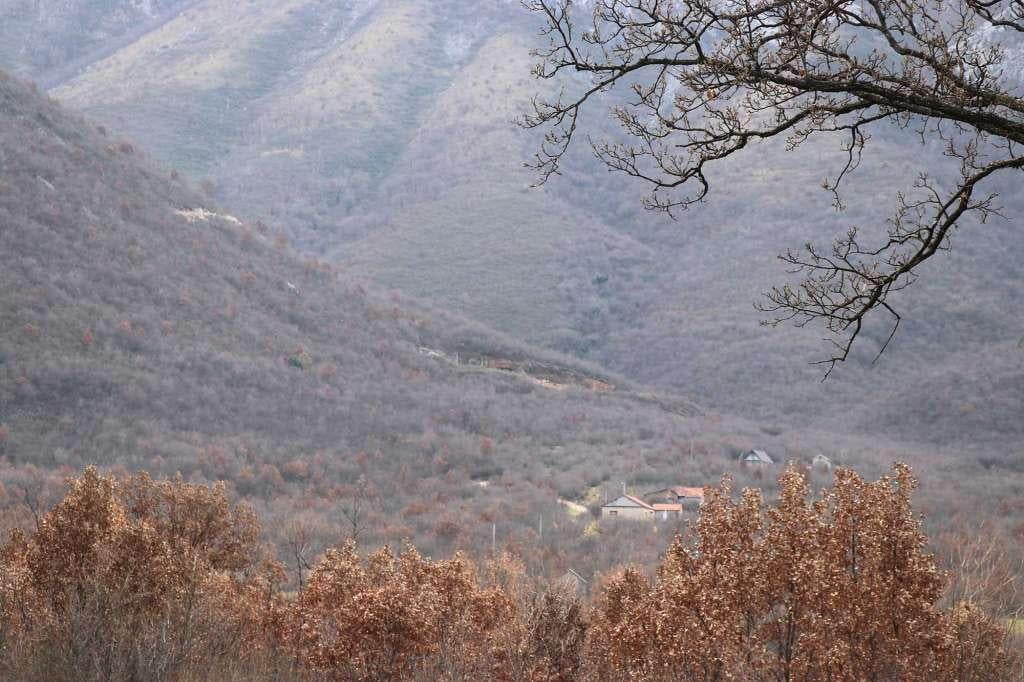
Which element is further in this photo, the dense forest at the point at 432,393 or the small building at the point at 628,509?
the small building at the point at 628,509

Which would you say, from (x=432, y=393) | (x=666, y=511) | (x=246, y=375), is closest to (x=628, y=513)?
(x=666, y=511)

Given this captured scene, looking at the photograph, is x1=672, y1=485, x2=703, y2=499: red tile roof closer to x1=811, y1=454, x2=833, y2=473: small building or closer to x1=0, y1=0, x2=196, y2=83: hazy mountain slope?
x1=811, y1=454, x2=833, y2=473: small building

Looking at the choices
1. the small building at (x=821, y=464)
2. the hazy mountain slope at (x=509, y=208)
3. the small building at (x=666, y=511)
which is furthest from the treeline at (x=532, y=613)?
the hazy mountain slope at (x=509, y=208)

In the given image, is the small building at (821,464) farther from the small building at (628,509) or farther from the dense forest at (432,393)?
the small building at (628,509)

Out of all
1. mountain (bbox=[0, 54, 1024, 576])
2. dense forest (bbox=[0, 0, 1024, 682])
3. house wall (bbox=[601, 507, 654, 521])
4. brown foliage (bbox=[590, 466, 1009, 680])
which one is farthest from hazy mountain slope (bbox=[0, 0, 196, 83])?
brown foliage (bbox=[590, 466, 1009, 680])

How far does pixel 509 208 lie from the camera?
316 feet

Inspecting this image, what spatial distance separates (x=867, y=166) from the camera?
99.1 m

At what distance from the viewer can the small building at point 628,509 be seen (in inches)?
1545

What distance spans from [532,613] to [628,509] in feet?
91.1

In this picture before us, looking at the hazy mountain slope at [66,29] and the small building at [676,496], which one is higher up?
the hazy mountain slope at [66,29]

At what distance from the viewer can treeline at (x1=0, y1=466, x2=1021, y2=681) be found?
879 centimetres

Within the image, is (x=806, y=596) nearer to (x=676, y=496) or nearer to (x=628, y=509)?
(x=628, y=509)

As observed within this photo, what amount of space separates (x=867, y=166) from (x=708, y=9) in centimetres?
9974

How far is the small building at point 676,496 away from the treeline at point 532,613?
88.3ft
